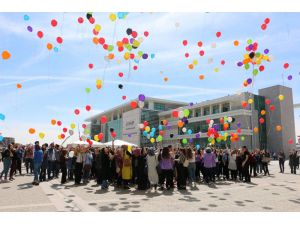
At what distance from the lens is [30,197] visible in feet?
26.1

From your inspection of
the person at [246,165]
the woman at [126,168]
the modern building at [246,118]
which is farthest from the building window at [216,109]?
the woman at [126,168]

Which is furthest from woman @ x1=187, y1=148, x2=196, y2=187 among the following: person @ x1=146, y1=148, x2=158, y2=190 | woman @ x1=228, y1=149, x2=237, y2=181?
woman @ x1=228, y1=149, x2=237, y2=181

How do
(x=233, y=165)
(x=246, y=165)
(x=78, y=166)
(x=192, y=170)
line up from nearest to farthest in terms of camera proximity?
(x=192, y=170) → (x=78, y=166) → (x=246, y=165) → (x=233, y=165)

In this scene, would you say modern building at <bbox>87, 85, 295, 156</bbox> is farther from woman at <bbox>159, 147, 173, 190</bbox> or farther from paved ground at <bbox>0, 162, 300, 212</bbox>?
paved ground at <bbox>0, 162, 300, 212</bbox>

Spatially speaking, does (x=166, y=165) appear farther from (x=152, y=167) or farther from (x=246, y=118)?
(x=246, y=118)

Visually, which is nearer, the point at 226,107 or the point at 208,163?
the point at 208,163

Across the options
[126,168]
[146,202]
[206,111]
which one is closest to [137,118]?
[206,111]

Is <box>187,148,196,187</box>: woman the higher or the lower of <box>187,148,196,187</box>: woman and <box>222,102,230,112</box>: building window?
the lower

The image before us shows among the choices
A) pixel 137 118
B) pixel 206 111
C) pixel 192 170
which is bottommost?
pixel 192 170

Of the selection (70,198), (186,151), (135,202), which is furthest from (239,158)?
(70,198)

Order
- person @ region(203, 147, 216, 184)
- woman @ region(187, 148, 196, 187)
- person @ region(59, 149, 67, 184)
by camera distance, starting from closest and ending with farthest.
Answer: woman @ region(187, 148, 196, 187) → person @ region(59, 149, 67, 184) → person @ region(203, 147, 216, 184)

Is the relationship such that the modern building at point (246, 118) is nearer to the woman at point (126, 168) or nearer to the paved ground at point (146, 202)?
the woman at point (126, 168)
